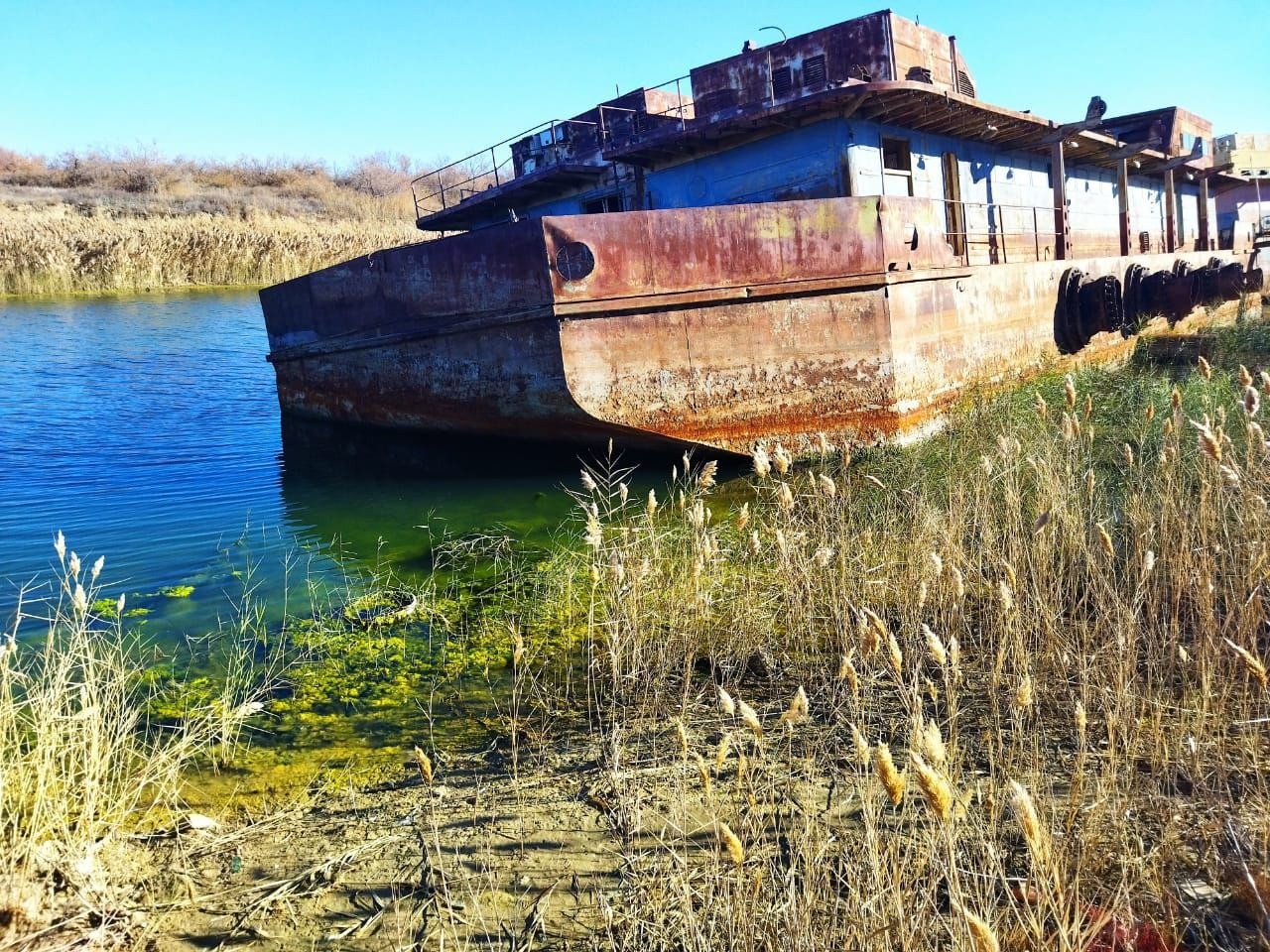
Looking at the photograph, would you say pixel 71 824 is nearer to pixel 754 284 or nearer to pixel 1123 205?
pixel 754 284

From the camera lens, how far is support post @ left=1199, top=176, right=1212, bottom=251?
1908 cm

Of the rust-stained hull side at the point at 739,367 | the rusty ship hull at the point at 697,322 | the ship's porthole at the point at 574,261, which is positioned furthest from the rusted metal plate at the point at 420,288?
the rust-stained hull side at the point at 739,367

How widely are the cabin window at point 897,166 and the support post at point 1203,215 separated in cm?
1274

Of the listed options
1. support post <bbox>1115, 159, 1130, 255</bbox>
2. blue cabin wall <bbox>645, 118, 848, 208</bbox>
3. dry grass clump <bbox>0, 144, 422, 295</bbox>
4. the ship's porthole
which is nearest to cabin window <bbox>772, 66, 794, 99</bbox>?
blue cabin wall <bbox>645, 118, 848, 208</bbox>

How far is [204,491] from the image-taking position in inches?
323

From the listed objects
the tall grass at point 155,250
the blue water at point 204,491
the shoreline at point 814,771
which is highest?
the tall grass at point 155,250

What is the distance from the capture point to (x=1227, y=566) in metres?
3.68

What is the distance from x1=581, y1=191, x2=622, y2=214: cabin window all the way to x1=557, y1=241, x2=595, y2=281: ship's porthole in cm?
556

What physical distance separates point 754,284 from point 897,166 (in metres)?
4.07

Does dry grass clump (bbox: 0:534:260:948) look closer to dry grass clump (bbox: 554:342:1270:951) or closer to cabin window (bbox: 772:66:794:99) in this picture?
dry grass clump (bbox: 554:342:1270:951)

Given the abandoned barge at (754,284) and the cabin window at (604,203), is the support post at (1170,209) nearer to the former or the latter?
the abandoned barge at (754,284)

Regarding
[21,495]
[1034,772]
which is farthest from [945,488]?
[21,495]

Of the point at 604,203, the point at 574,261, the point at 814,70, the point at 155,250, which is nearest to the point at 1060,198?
the point at 814,70

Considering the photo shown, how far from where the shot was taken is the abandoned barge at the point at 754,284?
7191 millimetres
